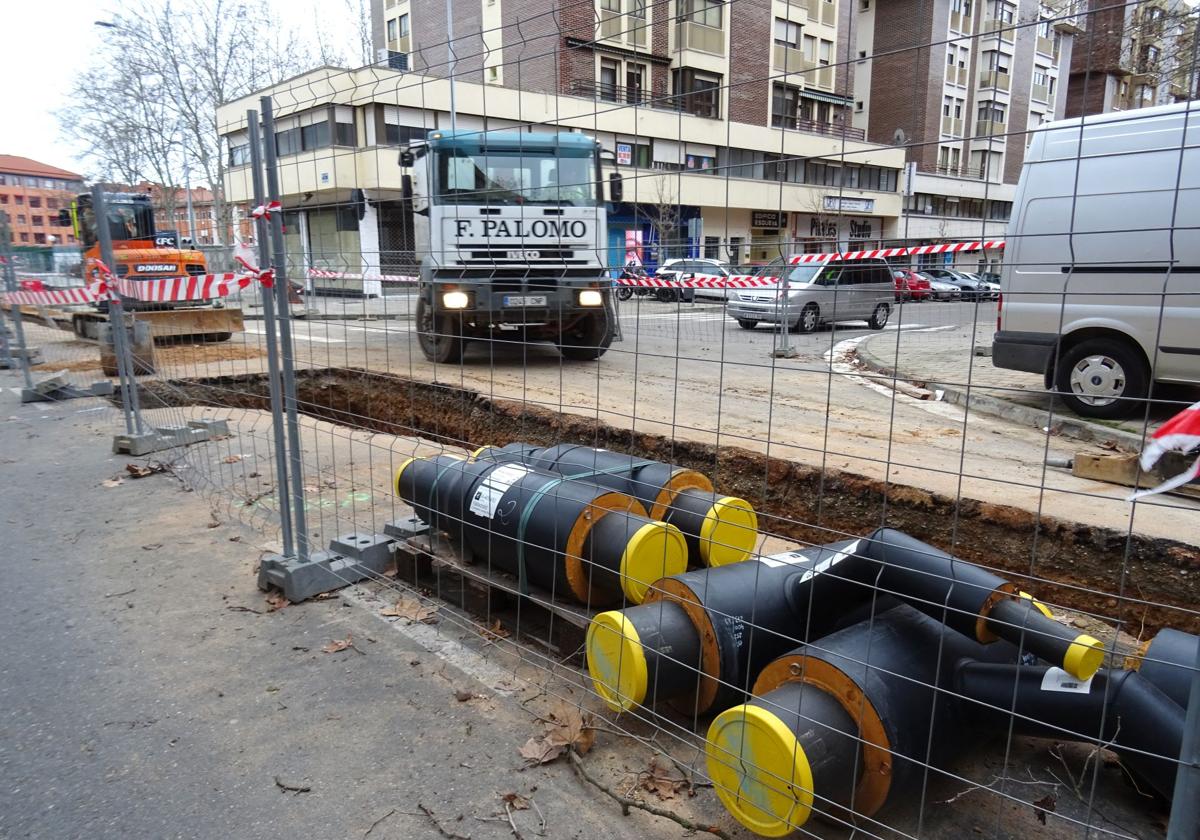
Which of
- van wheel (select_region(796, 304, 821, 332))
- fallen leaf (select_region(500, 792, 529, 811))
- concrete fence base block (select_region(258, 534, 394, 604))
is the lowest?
fallen leaf (select_region(500, 792, 529, 811))

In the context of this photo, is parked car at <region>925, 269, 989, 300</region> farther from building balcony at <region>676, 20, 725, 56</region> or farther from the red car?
building balcony at <region>676, 20, 725, 56</region>

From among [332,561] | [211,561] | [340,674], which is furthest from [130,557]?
[340,674]

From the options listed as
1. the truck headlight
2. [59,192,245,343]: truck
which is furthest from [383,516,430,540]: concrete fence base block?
[59,192,245,343]: truck

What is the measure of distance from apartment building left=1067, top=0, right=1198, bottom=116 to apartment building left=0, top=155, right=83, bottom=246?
9050cm

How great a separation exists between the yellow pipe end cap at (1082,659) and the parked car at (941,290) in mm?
1089

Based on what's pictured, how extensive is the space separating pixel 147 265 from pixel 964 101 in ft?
54.4

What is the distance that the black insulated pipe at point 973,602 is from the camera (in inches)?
79.0

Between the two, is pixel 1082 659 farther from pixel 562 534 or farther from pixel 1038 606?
pixel 562 534

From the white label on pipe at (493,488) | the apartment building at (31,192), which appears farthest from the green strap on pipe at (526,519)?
the apartment building at (31,192)

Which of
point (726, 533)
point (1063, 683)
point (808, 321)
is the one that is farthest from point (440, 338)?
point (1063, 683)

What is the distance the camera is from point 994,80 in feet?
6.59

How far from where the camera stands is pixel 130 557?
14.5 feet

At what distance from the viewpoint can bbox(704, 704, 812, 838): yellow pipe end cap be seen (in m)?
2.05

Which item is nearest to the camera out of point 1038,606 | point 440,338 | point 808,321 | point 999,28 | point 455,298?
point 999,28
